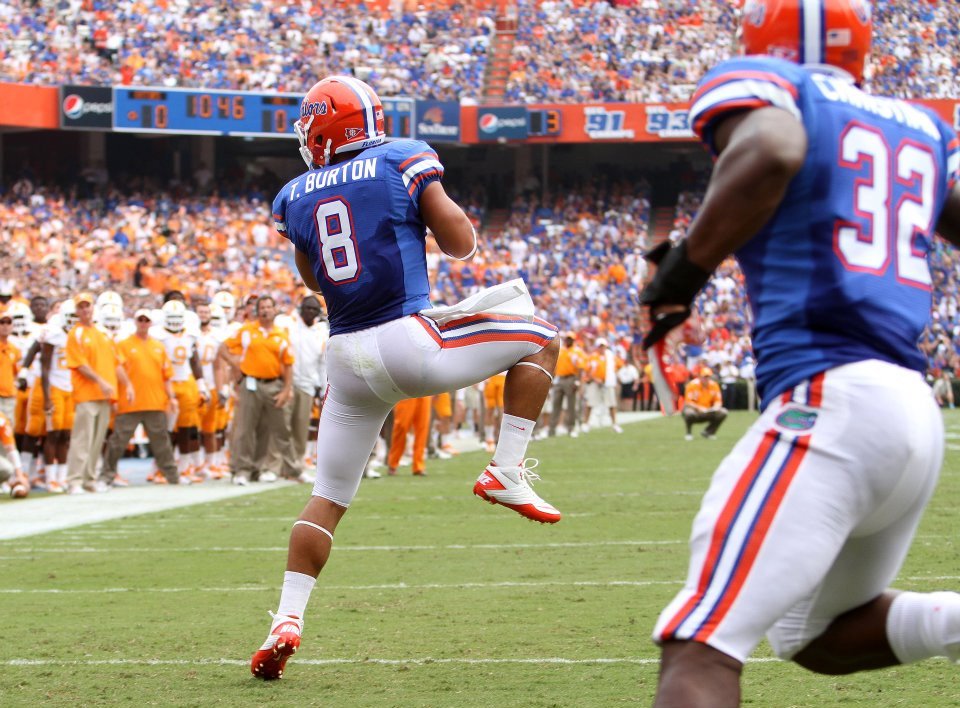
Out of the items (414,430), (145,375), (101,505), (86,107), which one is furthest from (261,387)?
(86,107)

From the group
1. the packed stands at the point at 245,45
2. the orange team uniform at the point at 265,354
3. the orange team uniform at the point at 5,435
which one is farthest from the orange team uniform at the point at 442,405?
the packed stands at the point at 245,45

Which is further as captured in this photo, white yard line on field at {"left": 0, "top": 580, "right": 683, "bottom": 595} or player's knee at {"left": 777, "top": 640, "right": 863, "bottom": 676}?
white yard line on field at {"left": 0, "top": 580, "right": 683, "bottom": 595}

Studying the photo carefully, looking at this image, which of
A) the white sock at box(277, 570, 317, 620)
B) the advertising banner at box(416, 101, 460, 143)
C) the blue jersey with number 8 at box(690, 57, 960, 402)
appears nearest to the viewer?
the blue jersey with number 8 at box(690, 57, 960, 402)

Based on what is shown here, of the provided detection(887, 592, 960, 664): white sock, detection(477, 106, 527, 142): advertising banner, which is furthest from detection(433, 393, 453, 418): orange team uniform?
detection(477, 106, 527, 142): advertising banner

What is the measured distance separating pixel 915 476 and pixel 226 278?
26964 mm

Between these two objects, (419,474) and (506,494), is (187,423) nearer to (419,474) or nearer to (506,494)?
(419,474)

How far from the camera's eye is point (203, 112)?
34.6 m

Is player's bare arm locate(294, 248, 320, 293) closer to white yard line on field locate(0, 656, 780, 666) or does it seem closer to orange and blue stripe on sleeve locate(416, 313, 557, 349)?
orange and blue stripe on sleeve locate(416, 313, 557, 349)

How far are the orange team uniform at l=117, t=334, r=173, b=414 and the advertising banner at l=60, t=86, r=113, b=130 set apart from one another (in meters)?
20.6

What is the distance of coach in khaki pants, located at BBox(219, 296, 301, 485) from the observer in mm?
14469

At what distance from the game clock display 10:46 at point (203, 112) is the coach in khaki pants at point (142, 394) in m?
20.2

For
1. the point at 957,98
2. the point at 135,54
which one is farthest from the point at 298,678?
the point at 957,98

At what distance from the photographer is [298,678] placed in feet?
16.2

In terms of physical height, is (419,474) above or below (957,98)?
below
